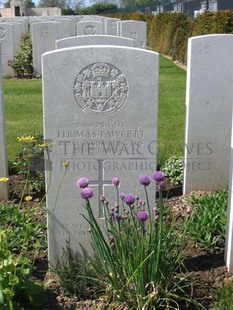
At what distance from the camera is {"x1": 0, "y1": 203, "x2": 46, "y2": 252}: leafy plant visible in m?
3.80

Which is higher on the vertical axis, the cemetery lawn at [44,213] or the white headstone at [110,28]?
the white headstone at [110,28]

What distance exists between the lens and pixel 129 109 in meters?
3.37

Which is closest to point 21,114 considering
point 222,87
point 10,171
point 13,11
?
point 10,171

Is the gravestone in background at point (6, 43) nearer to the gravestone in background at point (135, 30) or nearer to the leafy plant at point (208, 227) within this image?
the gravestone in background at point (135, 30)

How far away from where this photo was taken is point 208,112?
496 centimetres

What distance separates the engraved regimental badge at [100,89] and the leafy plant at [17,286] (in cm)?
93

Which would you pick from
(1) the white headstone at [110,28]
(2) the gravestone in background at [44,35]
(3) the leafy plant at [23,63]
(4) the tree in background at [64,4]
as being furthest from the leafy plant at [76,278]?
(4) the tree in background at [64,4]

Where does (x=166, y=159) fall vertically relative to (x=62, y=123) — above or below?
below

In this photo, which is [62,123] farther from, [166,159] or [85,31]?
[85,31]

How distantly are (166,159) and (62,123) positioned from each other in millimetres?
2551

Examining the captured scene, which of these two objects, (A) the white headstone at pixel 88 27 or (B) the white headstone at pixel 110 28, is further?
(B) the white headstone at pixel 110 28

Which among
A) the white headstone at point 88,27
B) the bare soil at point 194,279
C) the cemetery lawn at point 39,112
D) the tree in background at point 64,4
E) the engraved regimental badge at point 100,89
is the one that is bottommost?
the bare soil at point 194,279

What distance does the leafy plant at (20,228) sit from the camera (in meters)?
3.80

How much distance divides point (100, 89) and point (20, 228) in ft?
4.31
